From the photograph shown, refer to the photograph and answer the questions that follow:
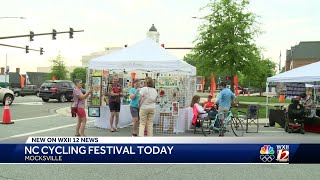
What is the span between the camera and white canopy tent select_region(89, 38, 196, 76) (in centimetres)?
1199

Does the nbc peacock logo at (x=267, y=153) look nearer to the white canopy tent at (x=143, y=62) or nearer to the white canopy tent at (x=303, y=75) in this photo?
the white canopy tent at (x=143, y=62)

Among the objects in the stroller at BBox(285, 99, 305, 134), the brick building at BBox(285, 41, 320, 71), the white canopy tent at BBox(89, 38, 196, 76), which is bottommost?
the stroller at BBox(285, 99, 305, 134)

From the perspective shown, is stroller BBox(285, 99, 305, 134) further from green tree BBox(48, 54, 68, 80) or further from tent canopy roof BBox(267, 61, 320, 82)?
green tree BBox(48, 54, 68, 80)

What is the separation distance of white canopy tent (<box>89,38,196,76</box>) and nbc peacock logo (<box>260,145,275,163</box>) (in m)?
9.13

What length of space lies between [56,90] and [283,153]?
27.1 meters

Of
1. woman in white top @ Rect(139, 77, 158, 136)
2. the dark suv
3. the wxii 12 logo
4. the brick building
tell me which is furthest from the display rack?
the brick building

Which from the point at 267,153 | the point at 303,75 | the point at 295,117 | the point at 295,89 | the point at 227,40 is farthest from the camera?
the point at 227,40

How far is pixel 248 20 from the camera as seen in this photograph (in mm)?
26219

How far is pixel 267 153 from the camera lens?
9.28 ft

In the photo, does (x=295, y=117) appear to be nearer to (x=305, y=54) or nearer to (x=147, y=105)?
(x=147, y=105)

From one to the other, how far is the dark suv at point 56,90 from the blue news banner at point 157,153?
26328 mm

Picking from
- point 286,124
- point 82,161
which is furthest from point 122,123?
point 82,161

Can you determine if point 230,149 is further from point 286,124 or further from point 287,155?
point 286,124

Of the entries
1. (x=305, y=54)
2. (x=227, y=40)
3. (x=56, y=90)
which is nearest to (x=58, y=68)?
(x=56, y=90)
